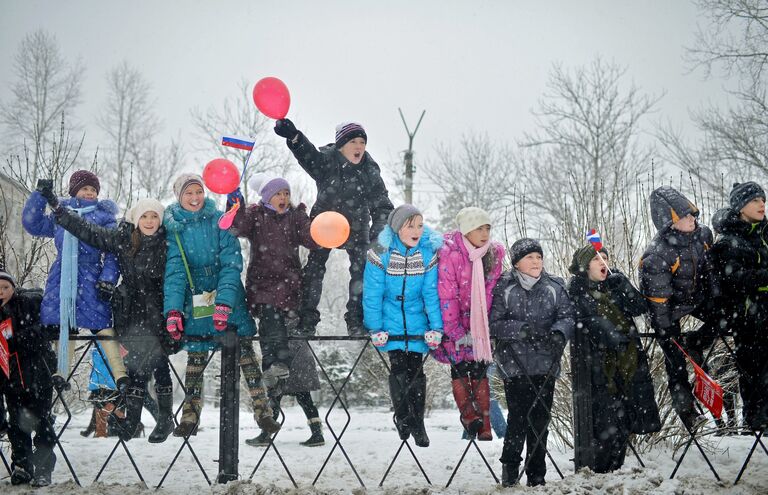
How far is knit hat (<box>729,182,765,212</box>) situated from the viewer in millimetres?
3953

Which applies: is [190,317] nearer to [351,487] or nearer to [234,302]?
[234,302]

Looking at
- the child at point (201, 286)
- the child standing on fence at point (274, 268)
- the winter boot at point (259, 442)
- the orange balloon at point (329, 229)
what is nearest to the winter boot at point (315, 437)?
the winter boot at point (259, 442)

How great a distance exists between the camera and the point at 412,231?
3.94 m

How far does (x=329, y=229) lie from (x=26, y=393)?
2369 mm

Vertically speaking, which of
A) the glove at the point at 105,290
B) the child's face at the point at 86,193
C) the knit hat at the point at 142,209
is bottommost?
the glove at the point at 105,290

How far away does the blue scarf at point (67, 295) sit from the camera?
142 inches

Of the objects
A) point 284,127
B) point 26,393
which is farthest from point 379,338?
point 26,393

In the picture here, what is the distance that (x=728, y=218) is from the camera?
402 cm

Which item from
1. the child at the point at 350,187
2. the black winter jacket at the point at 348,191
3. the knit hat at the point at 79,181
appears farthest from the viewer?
the black winter jacket at the point at 348,191

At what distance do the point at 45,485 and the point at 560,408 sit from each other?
419 cm

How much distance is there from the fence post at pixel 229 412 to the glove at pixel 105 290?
0.95 m

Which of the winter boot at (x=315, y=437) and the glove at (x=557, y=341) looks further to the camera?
the winter boot at (x=315, y=437)

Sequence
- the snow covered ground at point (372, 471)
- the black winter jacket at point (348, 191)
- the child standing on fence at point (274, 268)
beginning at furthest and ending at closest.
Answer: the black winter jacket at point (348, 191) → the child standing on fence at point (274, 268) → the snow covered ground at point (372, 471)

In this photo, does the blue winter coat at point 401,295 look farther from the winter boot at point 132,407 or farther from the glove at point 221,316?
the winter boot at point 132,407
